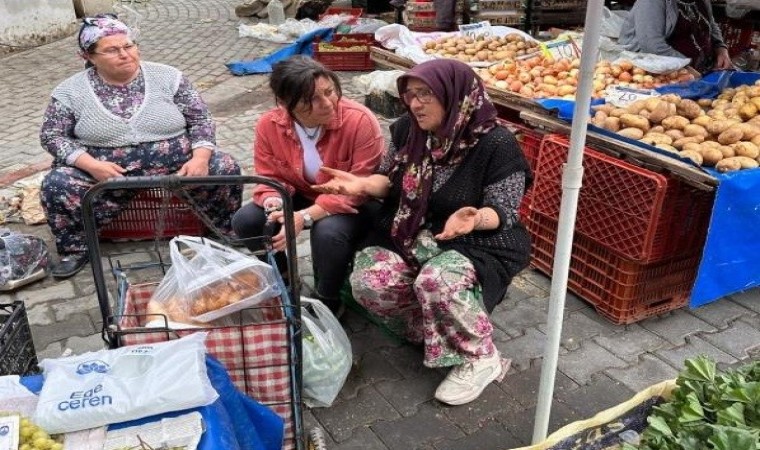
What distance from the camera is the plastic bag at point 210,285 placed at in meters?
2.08

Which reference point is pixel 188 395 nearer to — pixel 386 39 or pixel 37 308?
pixel 37 308

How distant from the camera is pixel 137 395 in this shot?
163 cm

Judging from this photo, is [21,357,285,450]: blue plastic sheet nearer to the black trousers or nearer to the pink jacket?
the black trousers

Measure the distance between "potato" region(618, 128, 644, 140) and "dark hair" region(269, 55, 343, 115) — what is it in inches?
55.8

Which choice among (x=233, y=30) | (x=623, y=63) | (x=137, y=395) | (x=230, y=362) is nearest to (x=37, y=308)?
(x=230, y=362)

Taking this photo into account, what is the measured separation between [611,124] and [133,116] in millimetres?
2480

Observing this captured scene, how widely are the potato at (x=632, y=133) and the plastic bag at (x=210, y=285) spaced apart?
1.85 m

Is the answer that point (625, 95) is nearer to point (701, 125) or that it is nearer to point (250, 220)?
point (701, 125)

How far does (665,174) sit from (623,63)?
174 cm

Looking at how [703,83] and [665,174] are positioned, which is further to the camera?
[703,83]

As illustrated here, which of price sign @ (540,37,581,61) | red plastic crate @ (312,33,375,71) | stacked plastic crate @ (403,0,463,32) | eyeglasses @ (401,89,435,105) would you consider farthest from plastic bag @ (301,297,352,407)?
red plastic crate @ (312,33,375,71)

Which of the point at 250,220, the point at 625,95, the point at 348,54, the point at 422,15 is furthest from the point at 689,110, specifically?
the point at 348,54

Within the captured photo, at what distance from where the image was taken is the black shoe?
3.61 metres

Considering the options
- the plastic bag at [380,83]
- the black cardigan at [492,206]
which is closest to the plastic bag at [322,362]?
the black cardigan at [492,206]
